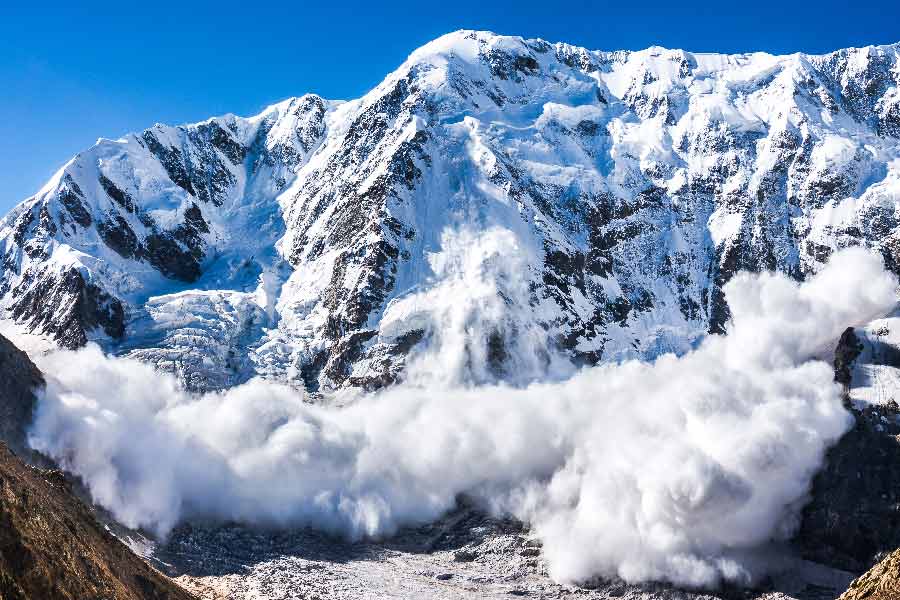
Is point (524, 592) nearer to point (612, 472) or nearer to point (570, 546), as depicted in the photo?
point (570, 546)

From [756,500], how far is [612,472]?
29749 millimetres

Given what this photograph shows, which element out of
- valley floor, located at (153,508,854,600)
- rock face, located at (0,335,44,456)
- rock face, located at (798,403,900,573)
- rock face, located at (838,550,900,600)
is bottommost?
rock face, located at (838,550,900,600)

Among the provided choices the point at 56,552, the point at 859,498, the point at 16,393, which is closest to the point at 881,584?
the point at 56,552

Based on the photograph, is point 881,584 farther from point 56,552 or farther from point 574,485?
point 574,485

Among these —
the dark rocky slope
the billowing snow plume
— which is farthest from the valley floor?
the dark rocky slope

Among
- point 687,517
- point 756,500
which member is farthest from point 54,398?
point 756,500

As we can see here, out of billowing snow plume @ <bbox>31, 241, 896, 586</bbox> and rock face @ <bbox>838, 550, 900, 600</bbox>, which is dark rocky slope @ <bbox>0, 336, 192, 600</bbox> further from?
billowing snow plume @ <bbox>31, 241, 896, 586</bbox>

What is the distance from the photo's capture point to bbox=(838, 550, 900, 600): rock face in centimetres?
3600

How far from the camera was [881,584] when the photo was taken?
3653 cm

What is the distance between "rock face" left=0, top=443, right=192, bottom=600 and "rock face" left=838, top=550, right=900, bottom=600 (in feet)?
160

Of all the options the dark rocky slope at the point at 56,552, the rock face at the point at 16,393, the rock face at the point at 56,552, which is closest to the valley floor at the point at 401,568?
the rock face at the point at 16,393

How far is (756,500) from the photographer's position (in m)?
179

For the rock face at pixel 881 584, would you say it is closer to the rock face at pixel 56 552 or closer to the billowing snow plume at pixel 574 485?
the rock face at pixel 56 552

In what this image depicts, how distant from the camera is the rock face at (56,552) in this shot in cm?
→ 6172
